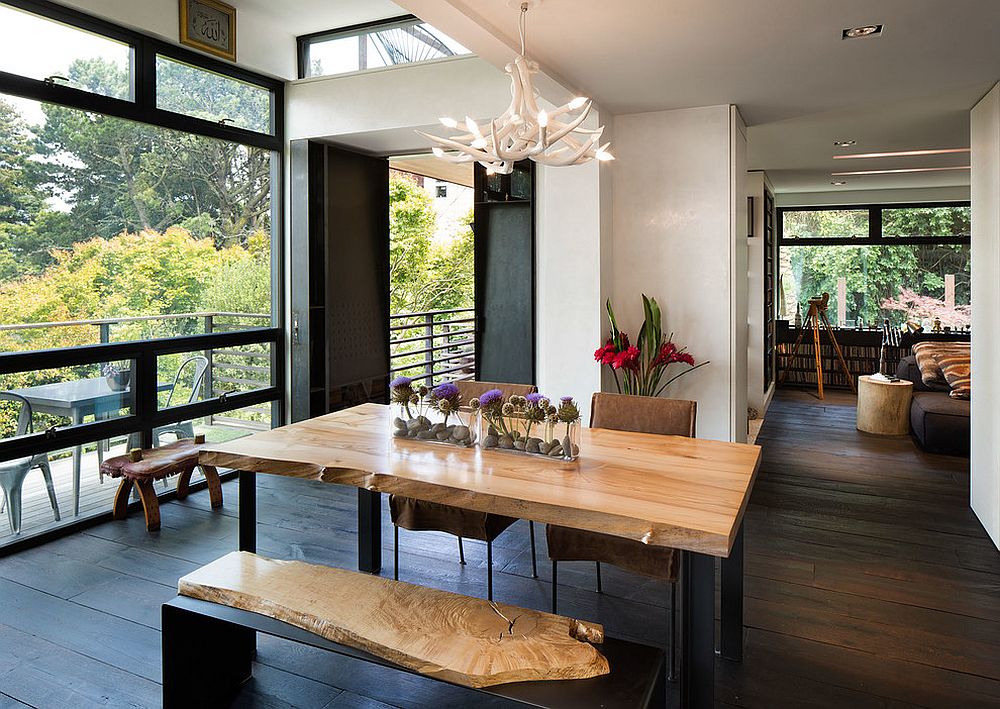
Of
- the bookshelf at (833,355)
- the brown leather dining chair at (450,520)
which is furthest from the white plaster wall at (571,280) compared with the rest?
the bookshelf at (833,355)

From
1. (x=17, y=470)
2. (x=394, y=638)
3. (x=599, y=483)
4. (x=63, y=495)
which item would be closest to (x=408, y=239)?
(x=63, y=495)

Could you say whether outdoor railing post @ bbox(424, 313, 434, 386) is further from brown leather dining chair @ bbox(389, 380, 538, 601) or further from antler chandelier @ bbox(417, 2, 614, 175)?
antler chandelier @ bbox(417, 2, 614, 175)

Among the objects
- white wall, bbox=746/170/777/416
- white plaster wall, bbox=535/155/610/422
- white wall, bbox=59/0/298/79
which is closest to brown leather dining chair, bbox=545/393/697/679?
white plaster wall, bbox=535/155/610/422

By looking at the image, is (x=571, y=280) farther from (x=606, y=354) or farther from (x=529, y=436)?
(x=529, y=436)

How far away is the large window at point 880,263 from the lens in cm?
904

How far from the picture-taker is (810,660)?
2520mm

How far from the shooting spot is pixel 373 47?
15.7 feet

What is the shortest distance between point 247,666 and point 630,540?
1391 mm

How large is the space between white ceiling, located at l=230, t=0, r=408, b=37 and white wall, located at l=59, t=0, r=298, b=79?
0.07m

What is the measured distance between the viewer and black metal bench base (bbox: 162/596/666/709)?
167cm

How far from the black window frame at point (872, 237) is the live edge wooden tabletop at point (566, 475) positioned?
26.1 ft

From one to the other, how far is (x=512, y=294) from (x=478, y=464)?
8.37ft

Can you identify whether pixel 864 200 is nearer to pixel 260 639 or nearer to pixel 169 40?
pixel 169 40

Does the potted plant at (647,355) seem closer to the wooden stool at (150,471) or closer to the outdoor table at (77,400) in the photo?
the wooden stool at (150,471)
